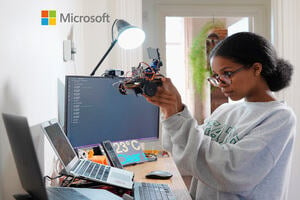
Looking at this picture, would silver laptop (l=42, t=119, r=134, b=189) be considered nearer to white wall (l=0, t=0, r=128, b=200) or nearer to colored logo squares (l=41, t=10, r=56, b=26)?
white wall (l=0, t=0, r=128, b=200)

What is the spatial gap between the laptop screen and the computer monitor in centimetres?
17

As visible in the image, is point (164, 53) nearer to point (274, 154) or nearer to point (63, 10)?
point (63, 10)

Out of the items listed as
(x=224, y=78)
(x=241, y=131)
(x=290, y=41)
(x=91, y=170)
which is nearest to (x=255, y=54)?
(x=224, y=78)

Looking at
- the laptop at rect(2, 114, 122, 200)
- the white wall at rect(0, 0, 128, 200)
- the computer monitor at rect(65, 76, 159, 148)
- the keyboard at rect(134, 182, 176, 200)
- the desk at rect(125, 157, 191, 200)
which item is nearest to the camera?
the laptop at rect(2, 114, 122, 200)

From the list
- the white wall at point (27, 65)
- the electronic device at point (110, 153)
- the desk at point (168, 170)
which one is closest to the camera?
the white wall at point (27, 65)

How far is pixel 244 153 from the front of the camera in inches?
38.2

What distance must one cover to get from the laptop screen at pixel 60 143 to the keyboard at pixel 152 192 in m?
0.26

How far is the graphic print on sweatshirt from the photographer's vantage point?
1.10m

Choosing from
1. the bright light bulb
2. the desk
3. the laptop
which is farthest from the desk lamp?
the laptop

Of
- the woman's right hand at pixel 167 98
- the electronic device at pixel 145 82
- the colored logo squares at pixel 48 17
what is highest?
the colored logo squares at pixel 48 17

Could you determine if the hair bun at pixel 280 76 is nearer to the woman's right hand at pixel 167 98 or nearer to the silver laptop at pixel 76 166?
the woman's right hand at pixel 167 98

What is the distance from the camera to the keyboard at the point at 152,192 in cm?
109

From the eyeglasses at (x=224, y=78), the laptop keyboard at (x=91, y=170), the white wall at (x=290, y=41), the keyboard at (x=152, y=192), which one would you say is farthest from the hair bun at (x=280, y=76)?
the white wall at (x=290, y=41)

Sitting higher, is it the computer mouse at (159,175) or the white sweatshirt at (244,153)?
the white sweatshirt at (244,153)
